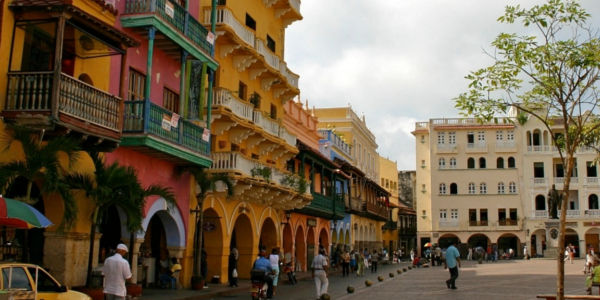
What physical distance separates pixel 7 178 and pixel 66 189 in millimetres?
1393

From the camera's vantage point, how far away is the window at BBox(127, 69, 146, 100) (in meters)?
18.5

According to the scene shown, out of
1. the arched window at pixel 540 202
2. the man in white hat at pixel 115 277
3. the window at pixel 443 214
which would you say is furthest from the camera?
→ the window at pixel 443 214

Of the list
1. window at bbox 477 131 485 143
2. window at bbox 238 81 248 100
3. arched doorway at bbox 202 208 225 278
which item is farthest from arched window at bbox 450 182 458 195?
arched doorway at bbox 202 208 225 278

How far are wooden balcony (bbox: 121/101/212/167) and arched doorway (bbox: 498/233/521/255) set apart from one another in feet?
187

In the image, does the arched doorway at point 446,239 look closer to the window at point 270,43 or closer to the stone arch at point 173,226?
the window at point 270,43

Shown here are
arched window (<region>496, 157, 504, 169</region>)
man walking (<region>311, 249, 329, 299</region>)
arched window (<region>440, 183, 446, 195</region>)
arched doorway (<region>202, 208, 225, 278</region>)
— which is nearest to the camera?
man walking (<region>311, 249, 329, 299</region>)

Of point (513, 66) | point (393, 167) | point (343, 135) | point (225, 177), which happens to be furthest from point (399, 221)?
point (513, 66)

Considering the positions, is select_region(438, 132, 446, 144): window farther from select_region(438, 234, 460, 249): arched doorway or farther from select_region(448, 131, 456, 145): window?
select_region(438, 234, 460, 249): arched doorway

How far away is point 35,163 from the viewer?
12.8 metres

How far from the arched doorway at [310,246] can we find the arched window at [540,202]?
39423mm

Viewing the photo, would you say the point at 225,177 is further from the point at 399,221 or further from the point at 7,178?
the point at 399,221

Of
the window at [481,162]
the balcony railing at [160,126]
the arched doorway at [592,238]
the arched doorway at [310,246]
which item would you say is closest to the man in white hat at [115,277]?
the balcony railing at [160,126]

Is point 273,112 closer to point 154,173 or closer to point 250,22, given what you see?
point 250,22

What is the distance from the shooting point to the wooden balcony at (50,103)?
42.9 feet
